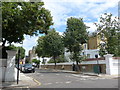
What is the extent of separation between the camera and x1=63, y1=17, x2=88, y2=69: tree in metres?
31.8

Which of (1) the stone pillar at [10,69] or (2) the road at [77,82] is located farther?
(1) the stone pillar at [10,69]

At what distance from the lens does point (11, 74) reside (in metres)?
15.6

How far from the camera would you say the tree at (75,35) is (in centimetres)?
3184

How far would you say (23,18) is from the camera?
1268 centimetres

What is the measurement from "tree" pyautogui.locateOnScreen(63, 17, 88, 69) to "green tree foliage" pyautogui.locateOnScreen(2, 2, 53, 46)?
17375 mm

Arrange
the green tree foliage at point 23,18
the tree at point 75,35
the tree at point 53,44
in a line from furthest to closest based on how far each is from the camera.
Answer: the tree at point 53,44
the tree at point 75,35
the green tree foliage at point 23,18

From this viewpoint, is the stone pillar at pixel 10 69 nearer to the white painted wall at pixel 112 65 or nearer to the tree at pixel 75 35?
the white painted wall at pixel 112 65

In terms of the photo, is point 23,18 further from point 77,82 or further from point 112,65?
A: point 112,65

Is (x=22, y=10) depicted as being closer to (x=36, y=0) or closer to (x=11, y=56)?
(x=36, y=0)

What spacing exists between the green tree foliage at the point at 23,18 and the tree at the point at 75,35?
17375 millimetres

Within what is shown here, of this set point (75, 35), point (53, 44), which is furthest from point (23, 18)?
point (53, 44)

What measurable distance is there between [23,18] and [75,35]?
19682mm

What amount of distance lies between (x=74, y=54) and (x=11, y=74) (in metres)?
18.2

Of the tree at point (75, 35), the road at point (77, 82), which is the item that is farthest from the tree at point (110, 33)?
the road at point (77, 82)
